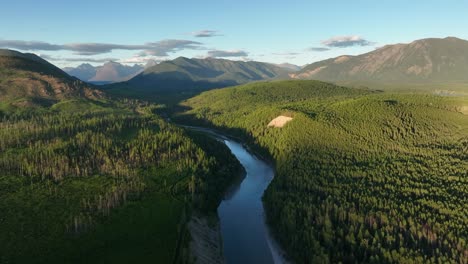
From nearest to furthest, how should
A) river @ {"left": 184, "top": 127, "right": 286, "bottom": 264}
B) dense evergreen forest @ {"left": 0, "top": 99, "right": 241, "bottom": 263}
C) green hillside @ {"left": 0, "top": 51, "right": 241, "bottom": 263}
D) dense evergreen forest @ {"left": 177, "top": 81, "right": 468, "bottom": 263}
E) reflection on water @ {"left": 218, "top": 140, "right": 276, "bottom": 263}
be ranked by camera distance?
dense evergreen forest @ {"left": 177, "top": 81, "right": 468, "bottom": 263} < green hillside @ {"left": 0, "top": 51, "right": 241, "bottom": 263} < dense evergreen forest @ {"left": 0, "top": 99, "right": 241, "bottom": 263} < river @ {"left": 184, "top": 127, "right": 286, "bottom": 264} < reflection on water @ {"left": 218, "top": 140, "right": 276, "bottom": 263}

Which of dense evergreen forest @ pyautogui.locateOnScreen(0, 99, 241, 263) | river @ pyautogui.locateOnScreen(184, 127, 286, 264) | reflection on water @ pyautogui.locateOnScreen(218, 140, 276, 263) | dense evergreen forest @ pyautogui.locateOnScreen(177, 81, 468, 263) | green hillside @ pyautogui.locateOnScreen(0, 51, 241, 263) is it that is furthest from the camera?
reflection on water @ pyautogui.locateOnScreen(218, 140, 276, 263)

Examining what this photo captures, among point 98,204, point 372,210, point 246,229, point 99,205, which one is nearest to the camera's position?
point 372,210

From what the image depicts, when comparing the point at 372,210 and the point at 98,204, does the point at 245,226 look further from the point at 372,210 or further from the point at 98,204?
the point at 98,204

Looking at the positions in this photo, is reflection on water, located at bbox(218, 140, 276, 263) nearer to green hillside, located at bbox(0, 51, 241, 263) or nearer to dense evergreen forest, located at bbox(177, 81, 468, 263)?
dense evergreen forest, located at bbox(177, 81, 468, 263)

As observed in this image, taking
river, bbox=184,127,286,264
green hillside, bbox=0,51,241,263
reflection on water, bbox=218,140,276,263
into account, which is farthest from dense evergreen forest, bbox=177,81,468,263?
green hillside, bbox=0,51,241,263

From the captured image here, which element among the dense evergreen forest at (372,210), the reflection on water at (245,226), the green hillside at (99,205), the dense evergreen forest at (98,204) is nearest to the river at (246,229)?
the reflection on water at (245,226)

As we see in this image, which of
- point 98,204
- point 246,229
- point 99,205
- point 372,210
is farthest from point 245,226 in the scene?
point 98,204

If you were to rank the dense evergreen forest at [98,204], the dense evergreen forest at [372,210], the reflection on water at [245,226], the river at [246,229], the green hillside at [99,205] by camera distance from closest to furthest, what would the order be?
the dense evergreen forest at [372,210] → the green hillside at [99,205] → the dense evergreen forest at [98,204] → the river at [246,229] → the reflection on water at [245,226]

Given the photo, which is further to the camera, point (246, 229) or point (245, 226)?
point (245, 226)

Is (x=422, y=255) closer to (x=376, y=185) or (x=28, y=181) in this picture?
(x=376, y=185)

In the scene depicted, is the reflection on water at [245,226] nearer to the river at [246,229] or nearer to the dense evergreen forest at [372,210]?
the river at [246,229]

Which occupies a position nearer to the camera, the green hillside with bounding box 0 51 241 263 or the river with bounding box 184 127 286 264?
the green hillside with bounding box 0 51 241 263
